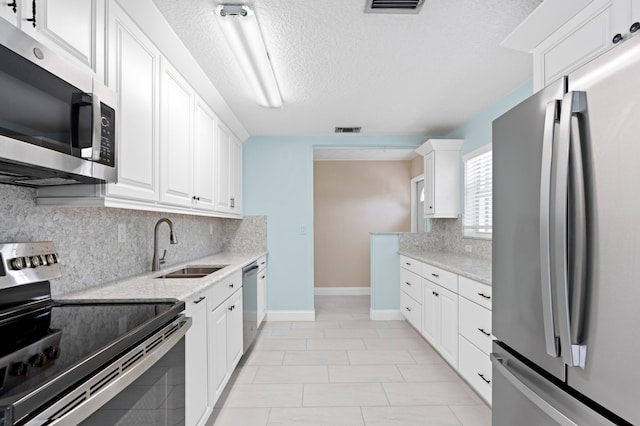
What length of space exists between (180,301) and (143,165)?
77cm

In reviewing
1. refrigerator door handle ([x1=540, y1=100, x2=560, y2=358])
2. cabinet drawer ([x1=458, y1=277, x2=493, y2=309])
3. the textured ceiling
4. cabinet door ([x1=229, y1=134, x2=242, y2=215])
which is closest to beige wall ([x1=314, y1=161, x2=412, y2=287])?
cabinet door ([x1=229, y1=134, x2=242, y2=215])

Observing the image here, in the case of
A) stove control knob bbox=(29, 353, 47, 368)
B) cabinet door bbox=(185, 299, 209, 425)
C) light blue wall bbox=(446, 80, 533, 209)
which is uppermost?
light blue wall bbox=(446, 80, 533, 209)

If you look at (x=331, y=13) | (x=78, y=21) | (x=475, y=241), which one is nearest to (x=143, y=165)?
(x=78, y=21)

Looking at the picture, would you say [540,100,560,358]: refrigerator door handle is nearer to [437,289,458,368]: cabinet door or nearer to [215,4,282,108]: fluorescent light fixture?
[215,4,282,108]: fluorescent light fixture

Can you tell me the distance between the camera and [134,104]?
1.73 m

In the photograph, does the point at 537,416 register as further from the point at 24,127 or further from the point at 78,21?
the point at 78,21

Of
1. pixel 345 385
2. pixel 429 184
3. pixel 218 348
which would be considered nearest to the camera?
pixel 218 348

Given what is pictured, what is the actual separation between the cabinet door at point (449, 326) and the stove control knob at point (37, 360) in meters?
2.54

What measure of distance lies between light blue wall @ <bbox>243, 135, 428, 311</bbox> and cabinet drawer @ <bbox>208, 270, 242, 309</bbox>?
1.57 m

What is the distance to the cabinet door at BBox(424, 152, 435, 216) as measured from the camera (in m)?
4.04

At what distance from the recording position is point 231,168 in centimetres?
384

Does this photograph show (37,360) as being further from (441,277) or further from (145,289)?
(441,277)

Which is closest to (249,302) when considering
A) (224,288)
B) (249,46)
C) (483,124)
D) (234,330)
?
(234,330)

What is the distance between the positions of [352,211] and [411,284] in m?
2.49
